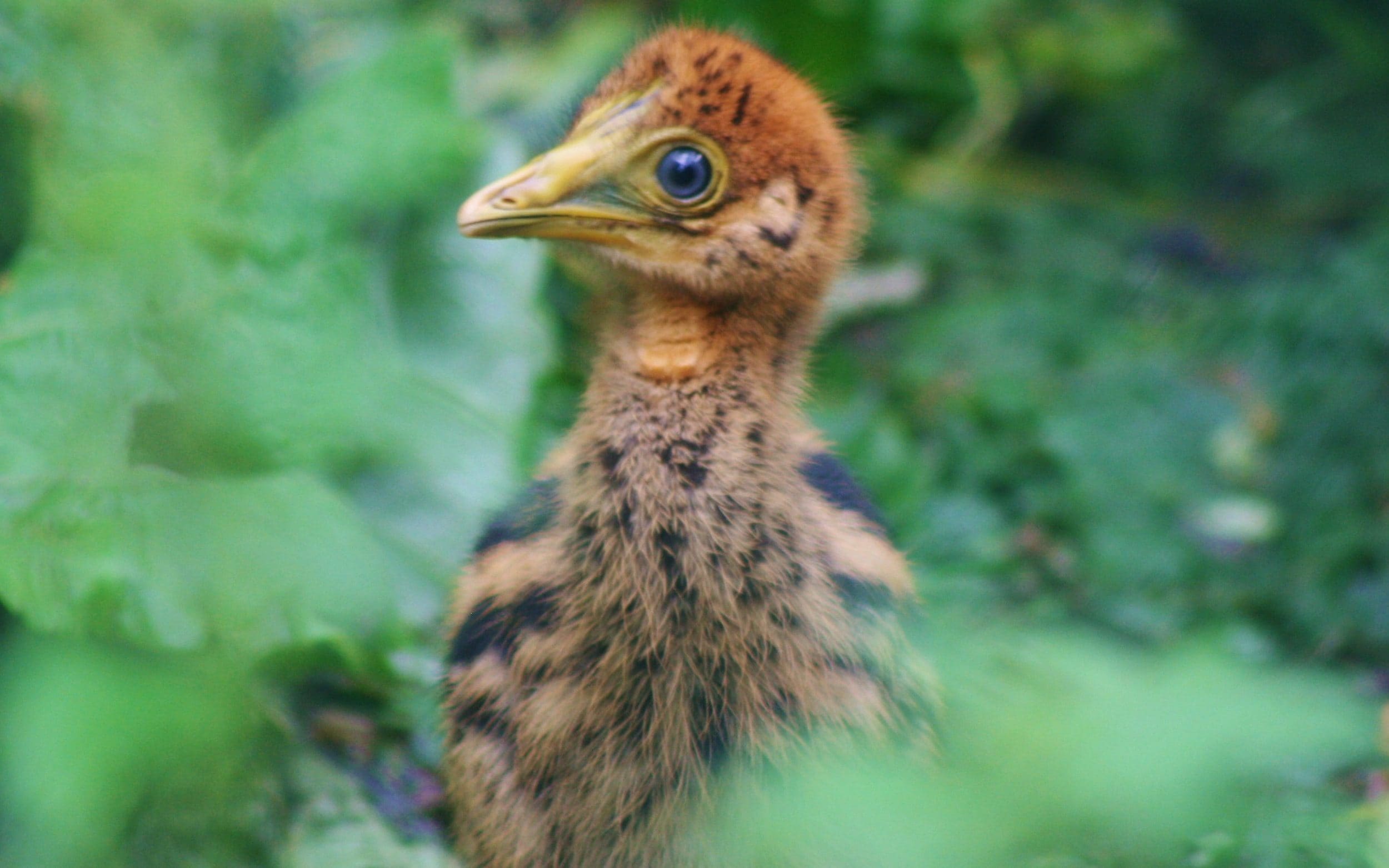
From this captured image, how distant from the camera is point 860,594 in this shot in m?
1.84

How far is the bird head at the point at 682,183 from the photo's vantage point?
5.79 feet

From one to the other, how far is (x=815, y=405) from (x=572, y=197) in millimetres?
1680

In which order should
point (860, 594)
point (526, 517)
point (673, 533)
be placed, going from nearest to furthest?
1. point (673, 533)
2. point (860, 594)
3. point (526, 517)

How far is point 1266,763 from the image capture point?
1.04m

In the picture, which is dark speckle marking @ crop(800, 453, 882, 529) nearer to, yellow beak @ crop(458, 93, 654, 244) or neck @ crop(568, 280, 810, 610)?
neck @ crop(568, 280, 810, 610)

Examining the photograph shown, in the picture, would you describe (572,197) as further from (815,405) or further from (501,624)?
(815,405)

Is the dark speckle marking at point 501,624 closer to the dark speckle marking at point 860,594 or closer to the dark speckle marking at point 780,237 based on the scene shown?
the dark speckle marking at point 860,594

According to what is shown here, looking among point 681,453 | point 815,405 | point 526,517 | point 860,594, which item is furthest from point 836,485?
point 815,405

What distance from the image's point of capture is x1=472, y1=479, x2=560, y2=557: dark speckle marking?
6.31 feet

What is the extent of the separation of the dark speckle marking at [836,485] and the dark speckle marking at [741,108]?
520mm

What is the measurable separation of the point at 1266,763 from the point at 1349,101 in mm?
4289

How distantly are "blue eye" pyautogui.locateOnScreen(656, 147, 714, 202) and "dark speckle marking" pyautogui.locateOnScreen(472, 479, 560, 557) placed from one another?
47 centimetres

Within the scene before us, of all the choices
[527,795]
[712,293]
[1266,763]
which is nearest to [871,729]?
[527,795]

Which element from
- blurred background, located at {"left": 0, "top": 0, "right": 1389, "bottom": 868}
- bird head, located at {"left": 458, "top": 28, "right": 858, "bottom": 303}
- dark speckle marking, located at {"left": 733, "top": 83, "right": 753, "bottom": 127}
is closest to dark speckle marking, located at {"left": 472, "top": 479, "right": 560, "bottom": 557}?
blurred background, located at {"left": 0, "top": 0, "right": 1389, "bottom": 868}
